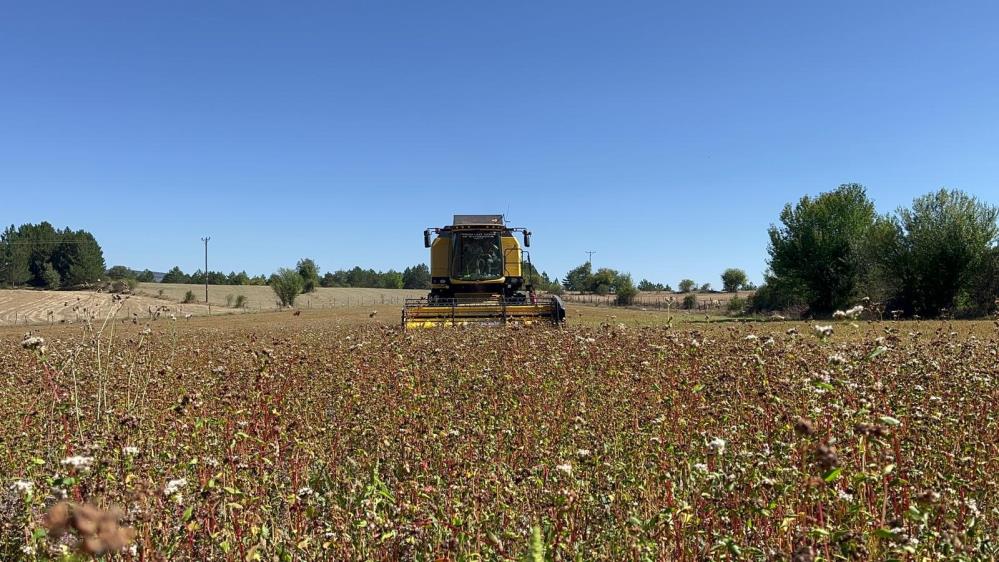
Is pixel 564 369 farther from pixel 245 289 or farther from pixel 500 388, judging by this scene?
pixel 245 289

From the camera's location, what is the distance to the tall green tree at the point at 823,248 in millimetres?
42625

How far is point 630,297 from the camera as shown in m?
79.9

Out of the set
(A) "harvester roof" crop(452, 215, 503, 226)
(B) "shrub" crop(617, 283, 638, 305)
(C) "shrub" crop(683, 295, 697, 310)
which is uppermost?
(A) "harvester roof" crop(452, 215, 503, 226)

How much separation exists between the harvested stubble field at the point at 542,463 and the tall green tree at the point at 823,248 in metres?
40.4

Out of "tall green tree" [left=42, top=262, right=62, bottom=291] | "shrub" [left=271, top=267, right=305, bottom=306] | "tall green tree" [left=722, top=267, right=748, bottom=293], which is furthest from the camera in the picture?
"tall green tree" [left=722, top=267, right=748, bottom=293]

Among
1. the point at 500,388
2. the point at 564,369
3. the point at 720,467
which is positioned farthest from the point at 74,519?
the point at 564,369

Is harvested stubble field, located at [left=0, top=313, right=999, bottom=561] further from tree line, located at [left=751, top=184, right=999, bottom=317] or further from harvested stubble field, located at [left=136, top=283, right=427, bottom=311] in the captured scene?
harvested stubble field, located at [left=136, top=283, right=427, bottom=311]

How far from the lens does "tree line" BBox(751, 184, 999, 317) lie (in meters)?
38.4

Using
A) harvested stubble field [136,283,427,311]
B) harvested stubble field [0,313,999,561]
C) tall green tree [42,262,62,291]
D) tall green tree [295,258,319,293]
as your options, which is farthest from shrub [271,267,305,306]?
harvested stubble field [0,313,999,561]

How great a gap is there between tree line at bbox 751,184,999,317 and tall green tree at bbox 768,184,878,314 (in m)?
0.06

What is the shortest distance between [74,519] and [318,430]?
392cm

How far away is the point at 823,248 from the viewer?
43.2 meters

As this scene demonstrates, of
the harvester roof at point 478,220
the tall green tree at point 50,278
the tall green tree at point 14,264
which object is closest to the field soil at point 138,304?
the harvester roof at point 478,220

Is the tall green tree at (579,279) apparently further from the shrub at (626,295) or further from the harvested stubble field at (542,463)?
the harvested stubble field at (542,463)
